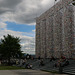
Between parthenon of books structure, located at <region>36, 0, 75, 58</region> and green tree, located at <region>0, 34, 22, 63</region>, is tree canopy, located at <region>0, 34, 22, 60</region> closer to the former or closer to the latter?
green tree, located at <region>0, 34, 22, 63</region>

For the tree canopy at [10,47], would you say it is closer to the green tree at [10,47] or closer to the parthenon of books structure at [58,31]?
the green tree at [10,47]

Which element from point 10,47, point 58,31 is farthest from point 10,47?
point 58,31

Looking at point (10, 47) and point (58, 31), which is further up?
point (58, 31)

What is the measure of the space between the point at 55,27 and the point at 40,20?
1693 centimetres

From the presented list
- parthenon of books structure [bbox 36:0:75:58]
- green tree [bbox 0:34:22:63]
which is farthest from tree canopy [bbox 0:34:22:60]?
parthenon of books structure [bbox 36:0:75:58]

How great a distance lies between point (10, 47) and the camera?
5169 cm

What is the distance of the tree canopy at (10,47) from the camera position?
170 ft

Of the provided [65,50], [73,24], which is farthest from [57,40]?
[73,24]

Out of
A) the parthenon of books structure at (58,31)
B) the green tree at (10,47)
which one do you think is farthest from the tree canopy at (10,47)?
the parthenon of books structure at (58,31)

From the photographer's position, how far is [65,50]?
39562 millimetres

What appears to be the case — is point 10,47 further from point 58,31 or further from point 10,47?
point 58,31

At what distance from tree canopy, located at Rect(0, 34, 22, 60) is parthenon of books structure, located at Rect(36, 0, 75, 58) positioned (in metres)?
9.29

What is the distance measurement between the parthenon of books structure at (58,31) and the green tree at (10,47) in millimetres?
9299

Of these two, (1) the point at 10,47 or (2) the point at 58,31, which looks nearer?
(2) the point at 58,31
